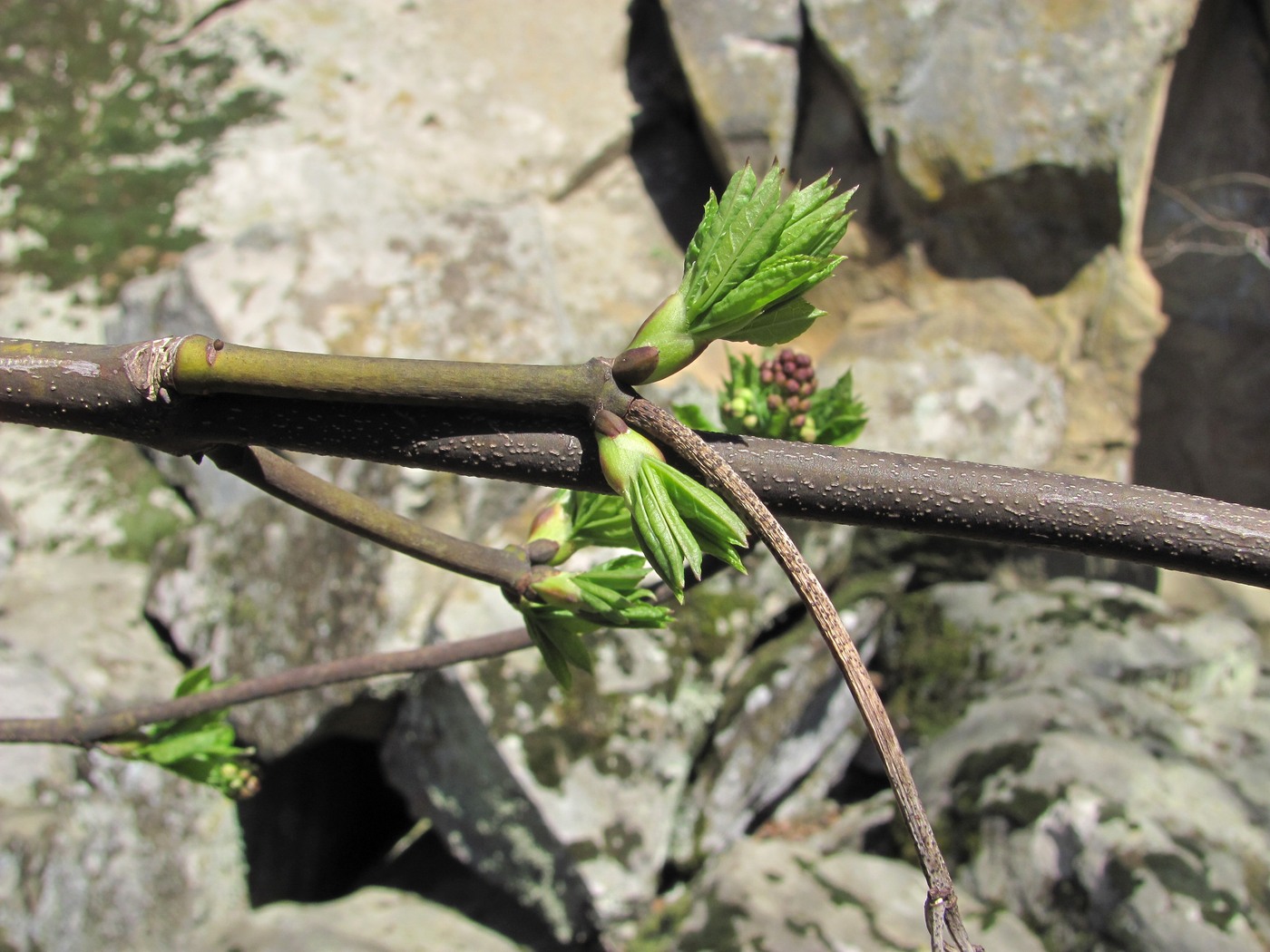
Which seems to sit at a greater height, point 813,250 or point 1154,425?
point 1154,425

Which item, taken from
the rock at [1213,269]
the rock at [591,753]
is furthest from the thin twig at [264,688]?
the rock at [1213,269]

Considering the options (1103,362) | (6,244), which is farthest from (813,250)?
(1103,362)

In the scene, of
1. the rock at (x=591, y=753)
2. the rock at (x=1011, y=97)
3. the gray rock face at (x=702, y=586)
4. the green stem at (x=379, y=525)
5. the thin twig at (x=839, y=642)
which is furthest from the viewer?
the rock at (x=1011, y=97)

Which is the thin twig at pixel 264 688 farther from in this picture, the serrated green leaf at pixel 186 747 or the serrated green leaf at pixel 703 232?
the serrated green leaf at pixel 703 232

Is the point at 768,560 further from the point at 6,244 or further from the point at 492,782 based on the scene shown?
the point at 6,244

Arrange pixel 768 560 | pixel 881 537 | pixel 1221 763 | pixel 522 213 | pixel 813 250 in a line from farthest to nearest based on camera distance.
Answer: pixel 522 213 < pixel 881 537 < pixel 768 560 < pixel 1221 763 < pixel 813 250
